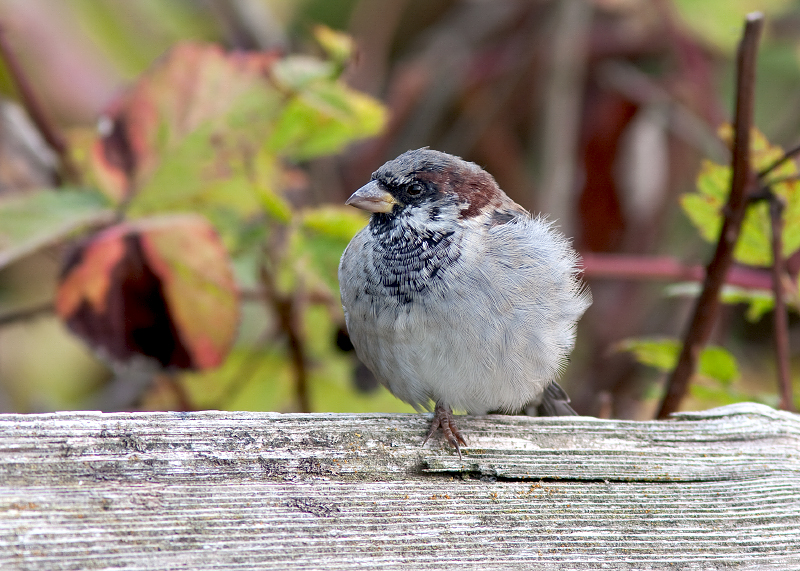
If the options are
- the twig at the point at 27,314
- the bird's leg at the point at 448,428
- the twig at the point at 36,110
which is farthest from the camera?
the twig at the point at 27,314

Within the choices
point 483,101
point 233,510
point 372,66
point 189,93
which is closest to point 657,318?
point 483,101

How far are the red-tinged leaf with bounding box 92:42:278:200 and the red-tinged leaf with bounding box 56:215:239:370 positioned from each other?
0.20 meters

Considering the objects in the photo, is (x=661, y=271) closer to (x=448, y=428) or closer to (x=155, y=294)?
(x=448, y=428)

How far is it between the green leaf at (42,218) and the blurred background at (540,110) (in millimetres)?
1145

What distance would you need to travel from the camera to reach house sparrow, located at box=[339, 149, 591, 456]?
5.72 ft

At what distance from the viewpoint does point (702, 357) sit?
1925 millimetres

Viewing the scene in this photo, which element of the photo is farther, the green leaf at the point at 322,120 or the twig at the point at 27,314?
the twig at the point at 27,314

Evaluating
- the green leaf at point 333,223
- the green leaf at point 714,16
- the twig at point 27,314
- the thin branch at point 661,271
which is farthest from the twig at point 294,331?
the green leaf at point 714,16

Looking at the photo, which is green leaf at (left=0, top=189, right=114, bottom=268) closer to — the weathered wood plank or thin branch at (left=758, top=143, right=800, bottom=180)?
the weathered wood plank

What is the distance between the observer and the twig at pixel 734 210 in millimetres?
1817

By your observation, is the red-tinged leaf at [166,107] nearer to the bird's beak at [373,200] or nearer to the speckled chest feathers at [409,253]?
the bird's beak at [373,200]

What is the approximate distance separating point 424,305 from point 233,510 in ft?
2.39

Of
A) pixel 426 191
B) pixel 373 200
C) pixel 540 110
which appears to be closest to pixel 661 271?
pixel 426 191

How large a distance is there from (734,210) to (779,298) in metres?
0.23
